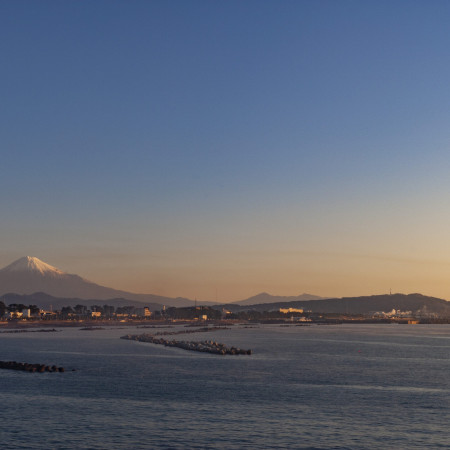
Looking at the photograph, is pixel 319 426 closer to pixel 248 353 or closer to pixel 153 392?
pixel 153 392

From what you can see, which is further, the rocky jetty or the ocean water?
the rocky jetty

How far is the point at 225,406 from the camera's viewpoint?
4641 cm

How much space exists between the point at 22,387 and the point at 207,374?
21.3m

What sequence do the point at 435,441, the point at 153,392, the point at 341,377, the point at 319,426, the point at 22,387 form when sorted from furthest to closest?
1. the point at 341,377
2. the point at 22,387
3. the point at 153,392
4. the point at 319,426
5. the point at 435,441

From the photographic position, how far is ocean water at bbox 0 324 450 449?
1405 inches

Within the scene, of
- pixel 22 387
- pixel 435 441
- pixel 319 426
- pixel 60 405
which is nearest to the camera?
pixel 435 441

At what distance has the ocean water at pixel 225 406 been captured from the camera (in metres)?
35.7

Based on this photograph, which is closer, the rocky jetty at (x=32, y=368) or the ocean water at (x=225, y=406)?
the ocean water at (x=225, y=406)

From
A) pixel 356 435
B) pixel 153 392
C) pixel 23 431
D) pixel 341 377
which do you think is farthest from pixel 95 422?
pixel 341 377

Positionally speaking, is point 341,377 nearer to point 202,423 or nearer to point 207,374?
point 207,374

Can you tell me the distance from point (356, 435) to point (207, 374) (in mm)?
33165

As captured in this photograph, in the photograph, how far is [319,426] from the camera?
1553 inches

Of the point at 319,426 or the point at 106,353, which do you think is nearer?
the point at 319,426

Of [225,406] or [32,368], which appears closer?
[225,406]
